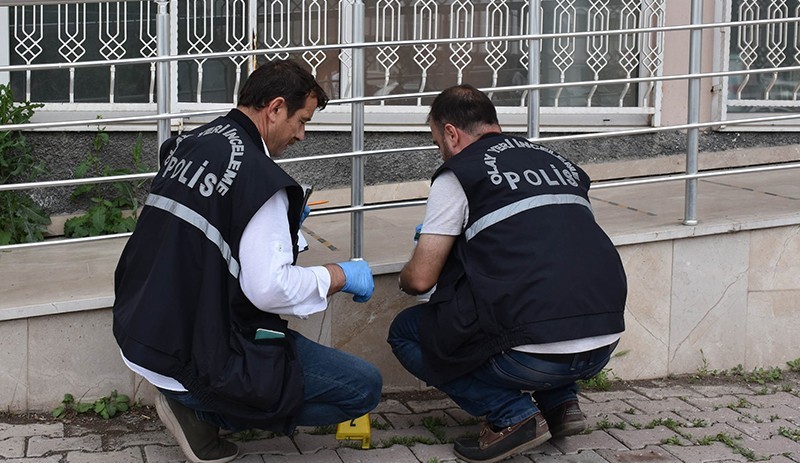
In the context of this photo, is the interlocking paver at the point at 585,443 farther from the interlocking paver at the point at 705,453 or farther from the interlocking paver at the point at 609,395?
the interlocking paver at the point at 609,395

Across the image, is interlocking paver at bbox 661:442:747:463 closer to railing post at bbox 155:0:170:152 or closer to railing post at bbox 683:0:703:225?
railing post at bbox 683:0:703:225

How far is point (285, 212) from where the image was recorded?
3502 mm

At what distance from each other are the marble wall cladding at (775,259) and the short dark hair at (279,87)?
231cm

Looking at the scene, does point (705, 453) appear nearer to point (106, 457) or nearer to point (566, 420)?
point (566, 420)

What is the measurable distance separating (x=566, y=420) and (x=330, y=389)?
2.88 feet

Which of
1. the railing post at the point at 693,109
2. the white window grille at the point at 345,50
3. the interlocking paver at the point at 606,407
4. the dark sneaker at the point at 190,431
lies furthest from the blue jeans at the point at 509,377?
the white window grille at the point at 345,50

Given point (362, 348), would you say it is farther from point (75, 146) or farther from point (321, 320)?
point (75, 146)

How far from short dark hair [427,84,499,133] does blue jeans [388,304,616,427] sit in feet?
2.18

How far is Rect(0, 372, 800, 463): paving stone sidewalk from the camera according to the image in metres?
3.92

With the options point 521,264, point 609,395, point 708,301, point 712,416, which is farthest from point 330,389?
point 708,301

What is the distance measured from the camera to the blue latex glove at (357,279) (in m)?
3.72

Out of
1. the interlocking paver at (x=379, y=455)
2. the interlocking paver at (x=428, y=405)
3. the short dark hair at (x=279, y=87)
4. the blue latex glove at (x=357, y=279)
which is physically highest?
the short dark hair at (x=279, y=87)

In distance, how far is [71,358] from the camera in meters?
4.18

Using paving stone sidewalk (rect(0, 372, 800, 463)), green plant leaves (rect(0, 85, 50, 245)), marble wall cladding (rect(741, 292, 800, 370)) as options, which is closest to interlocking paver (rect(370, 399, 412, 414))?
paving stone sidewalk (rect(0, 372, 800, 463))
